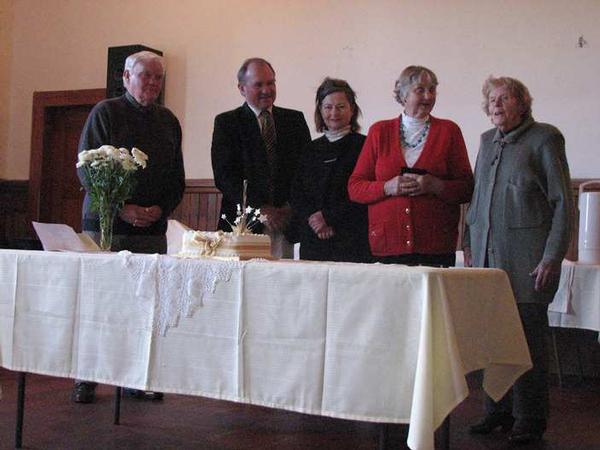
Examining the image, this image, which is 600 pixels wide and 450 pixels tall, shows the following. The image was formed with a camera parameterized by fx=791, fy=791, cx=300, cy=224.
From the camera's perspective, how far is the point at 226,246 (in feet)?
8.15

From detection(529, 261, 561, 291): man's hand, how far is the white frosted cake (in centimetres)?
99

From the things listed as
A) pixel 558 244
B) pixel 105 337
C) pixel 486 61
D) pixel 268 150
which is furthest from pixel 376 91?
pixel 105 337

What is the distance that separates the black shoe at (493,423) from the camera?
3.08 m

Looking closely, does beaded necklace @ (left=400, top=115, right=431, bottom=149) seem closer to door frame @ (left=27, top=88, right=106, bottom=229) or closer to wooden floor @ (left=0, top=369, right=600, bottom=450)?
wooden floor @ (left=0, top=369, right=600, bottom=450)

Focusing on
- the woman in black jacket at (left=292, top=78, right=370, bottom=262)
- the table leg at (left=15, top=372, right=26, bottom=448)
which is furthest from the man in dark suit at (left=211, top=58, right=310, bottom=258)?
the table leg at (left=15, top=372, right=26, bottom=448)

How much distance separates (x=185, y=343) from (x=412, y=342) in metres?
0.72

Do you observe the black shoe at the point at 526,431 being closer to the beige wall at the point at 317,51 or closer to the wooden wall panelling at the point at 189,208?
the wooden wall panelling at the point at 189,208

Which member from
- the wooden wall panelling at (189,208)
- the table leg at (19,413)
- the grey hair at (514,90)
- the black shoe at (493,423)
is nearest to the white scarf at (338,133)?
the grey hair at (514,90)

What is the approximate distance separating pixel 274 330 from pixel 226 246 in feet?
1.26

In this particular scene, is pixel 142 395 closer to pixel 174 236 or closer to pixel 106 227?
Answer: pixel 174 236

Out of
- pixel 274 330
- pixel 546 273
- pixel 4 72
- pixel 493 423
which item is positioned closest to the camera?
pixel 274 330

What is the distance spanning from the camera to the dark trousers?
288cm

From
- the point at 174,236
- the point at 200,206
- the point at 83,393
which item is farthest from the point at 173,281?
the point at 200,206

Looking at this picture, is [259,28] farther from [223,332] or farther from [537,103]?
[223,332]
